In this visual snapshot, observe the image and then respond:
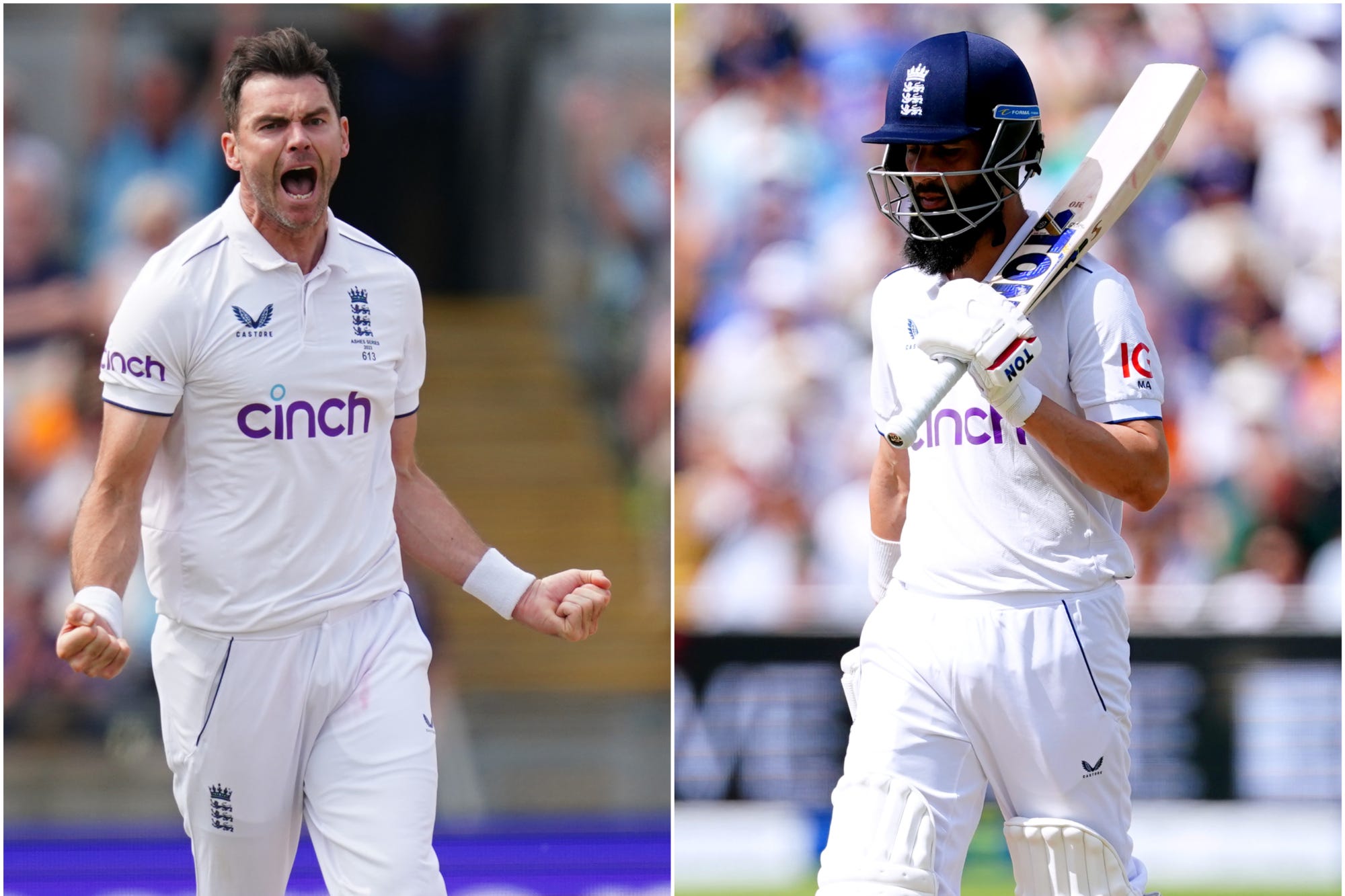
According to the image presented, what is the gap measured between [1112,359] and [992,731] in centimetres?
64

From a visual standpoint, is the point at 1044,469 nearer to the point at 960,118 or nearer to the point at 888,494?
the point at 888,494

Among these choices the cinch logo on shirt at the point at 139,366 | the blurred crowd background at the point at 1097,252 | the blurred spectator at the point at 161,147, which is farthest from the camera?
the blurred spectator at the point at 161,147

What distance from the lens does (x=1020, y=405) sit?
98.7 inches

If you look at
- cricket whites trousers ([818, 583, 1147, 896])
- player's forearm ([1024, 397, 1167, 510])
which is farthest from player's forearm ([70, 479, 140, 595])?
player's forearm ([1024, 397, 1167, 510])

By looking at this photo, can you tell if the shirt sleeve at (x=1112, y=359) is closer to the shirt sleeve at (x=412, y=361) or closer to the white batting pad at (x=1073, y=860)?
the white batting pad at (x=1073, y=860)

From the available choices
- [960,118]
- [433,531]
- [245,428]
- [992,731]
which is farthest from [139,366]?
[992,731]

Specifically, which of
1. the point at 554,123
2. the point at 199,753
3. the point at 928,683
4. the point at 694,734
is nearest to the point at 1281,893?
the point at 694,734

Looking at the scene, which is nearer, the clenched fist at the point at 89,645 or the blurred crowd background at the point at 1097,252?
the clenched fist at the point at 89,645

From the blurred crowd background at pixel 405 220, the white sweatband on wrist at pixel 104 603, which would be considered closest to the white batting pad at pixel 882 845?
the white sweatband on wrist at pixel 104 603

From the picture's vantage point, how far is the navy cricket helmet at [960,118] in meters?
2.73

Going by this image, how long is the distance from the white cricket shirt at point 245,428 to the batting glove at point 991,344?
3.52 feet

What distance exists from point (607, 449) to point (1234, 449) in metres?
2.83

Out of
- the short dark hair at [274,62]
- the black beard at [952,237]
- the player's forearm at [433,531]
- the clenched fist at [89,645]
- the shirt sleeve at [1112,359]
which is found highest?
the short dark hair at [274,62]

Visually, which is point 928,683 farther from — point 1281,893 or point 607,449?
point 607,449
